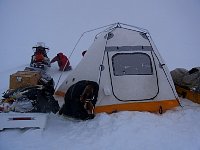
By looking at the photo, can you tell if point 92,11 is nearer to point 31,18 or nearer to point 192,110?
point 31,18

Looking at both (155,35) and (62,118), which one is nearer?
(62,118)

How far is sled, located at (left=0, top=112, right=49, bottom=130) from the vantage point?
5754 millimetres

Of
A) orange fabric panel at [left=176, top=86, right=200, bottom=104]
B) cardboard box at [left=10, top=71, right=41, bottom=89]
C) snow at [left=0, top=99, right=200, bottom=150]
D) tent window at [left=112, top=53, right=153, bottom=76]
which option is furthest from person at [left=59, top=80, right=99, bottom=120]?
orange fabric panel at [left=176, top=86, right=200, bottom=104]

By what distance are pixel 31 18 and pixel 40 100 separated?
33257 mm

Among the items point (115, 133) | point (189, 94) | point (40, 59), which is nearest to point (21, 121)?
point (115, 133)

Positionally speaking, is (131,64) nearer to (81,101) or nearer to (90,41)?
(81,101)

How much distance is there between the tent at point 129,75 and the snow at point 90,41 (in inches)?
13.5

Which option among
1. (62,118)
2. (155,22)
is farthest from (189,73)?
(155,22)

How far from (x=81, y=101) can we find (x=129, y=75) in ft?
4.12

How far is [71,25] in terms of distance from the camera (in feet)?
115

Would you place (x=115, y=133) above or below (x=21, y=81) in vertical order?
below

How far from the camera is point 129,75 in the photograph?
697 centimetres

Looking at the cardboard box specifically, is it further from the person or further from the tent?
the person

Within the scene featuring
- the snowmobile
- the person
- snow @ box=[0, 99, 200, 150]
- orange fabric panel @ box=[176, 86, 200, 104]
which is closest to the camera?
snow @ box=[0, 99, 200, 150]
